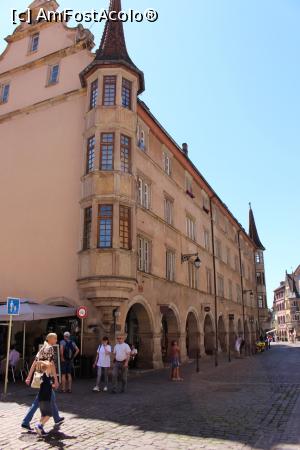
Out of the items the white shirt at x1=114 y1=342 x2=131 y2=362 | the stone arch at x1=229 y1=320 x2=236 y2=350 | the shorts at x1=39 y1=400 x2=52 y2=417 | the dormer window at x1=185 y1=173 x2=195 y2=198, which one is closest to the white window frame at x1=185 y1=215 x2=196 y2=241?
the dormer window at x1=185 y1=173 x2=195 y2=198

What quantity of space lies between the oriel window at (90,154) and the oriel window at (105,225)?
2.39 metres

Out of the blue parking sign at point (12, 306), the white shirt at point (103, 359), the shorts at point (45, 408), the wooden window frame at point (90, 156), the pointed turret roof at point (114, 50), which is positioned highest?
the pointed turret roof at point (114, 50)

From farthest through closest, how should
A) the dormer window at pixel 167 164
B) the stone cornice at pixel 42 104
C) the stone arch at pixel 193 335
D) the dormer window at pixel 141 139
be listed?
the stone arch at pixel 193 335
the dormer window at pixel 167 164
the dormer window at pixel 141 139
the stone cornice at pixel 42 104

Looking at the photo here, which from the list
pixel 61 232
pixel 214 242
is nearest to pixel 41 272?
pixel 61 232

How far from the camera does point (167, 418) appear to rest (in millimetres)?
9406

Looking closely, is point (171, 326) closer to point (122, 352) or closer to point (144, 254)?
point (144, 254)

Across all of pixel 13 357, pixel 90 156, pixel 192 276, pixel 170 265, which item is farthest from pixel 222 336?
pixel 13 357

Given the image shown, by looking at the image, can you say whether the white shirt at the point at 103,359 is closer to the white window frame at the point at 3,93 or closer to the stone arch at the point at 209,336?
the white window frame at the point at 3,93

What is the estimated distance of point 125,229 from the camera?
1944cm

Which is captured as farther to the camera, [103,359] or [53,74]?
[53,74]

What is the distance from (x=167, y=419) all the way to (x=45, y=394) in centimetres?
297

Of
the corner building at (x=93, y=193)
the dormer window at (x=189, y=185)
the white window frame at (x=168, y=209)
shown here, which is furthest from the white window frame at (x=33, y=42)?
the dormer window at (x=189, y=185)

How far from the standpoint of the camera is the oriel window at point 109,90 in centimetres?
2113

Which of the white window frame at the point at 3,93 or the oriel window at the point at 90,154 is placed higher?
the white window frame at the point at 3,93
